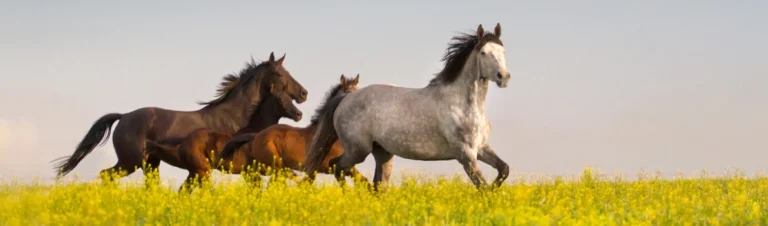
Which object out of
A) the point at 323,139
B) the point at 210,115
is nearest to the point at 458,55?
the point at 323,139

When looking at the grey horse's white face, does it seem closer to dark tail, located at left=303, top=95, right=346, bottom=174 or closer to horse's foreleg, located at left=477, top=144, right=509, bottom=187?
horse's foreleg, located at left=477, top=144, right=509, bottom=187

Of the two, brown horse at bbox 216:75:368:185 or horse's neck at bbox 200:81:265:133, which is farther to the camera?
horse's neck at bbox 200:81:265:133

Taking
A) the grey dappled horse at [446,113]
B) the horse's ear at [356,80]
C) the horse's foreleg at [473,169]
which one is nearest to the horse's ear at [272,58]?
the horse's ear at [356,80]

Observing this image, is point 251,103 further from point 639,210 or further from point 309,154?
point 639,210

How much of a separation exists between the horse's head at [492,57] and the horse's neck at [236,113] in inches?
245

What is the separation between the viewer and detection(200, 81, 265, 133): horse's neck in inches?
609

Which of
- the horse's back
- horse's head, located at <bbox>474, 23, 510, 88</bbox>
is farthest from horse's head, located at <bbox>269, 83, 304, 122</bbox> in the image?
horse's head, located at <bbox>474, 23, 510, 88</bbox>

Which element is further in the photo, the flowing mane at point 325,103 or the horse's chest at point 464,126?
the flowing mane at point 325,103

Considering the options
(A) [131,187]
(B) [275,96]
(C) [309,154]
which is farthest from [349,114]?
(B) [275,96]

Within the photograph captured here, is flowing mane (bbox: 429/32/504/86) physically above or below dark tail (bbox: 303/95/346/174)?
above

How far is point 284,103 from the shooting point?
15.4 m

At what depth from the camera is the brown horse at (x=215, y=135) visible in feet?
43.2

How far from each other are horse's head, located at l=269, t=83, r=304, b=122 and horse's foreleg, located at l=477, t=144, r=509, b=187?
18.9ft

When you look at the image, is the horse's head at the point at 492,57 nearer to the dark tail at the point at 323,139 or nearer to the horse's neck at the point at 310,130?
the dark tail at the point at 323,139
